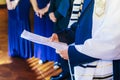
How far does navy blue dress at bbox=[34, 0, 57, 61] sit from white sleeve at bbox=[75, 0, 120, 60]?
2.01m

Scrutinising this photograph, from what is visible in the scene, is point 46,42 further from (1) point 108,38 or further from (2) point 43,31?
(2) point 43,31

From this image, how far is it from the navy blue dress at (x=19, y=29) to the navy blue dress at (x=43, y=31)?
0.16m

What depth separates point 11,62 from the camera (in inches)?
130

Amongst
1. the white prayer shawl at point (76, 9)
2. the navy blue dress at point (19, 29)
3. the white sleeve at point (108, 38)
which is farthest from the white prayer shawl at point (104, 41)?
the navy blue dress at point (19, 29)

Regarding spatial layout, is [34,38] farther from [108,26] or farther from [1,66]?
[1,66]

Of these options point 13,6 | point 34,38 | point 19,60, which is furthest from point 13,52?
point 34,38

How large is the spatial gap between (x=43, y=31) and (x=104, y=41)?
7.22 feet

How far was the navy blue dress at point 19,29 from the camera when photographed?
3.03 meters

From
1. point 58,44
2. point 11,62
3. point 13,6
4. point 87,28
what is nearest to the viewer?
point 87,28

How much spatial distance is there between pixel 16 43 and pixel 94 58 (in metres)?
2.55

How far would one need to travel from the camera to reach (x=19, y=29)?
10.5 ft

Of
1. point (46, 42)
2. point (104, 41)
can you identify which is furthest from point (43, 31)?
point (104, 41)

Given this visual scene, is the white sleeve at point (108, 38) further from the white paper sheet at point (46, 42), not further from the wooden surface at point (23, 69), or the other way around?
the wooden surface at point (23, 69)

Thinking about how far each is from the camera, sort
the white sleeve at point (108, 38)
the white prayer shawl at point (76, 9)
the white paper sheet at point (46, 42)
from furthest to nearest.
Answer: the white prayer shawl at point (76, 9) → the white paper sheet at point (46, 42) → the white sleeve at point (108, 38)
